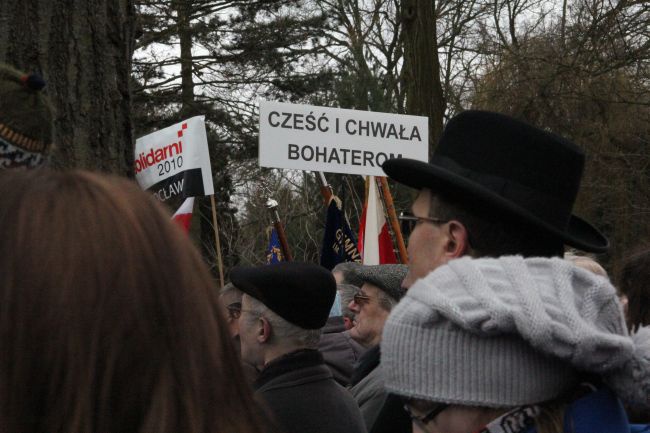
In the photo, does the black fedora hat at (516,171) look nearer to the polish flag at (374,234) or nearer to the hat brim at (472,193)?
the hat brim at (472,193)

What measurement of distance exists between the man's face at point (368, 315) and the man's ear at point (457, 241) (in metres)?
2.73

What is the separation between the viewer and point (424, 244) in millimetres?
2545

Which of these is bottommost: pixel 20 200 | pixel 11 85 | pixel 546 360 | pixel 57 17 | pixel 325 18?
pixel 546 360

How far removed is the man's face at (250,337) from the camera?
3721mm

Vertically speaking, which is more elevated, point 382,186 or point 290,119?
point 290,119

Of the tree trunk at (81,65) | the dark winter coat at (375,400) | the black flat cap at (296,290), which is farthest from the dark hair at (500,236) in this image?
the black flat cap at (296,290)

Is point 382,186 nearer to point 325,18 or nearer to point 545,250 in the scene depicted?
point 545,250

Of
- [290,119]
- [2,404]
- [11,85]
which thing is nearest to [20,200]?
[2,404]

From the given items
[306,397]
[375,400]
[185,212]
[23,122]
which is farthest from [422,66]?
[23,122]

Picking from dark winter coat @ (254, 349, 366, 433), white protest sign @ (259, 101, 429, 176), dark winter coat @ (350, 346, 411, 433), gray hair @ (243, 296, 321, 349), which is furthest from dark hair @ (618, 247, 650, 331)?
white protest sign @ (259, 101, 429, 176)

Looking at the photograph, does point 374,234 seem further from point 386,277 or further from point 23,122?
point 23,122

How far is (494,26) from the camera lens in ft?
74.6

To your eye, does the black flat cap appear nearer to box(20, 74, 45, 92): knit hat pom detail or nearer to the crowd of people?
the crowd of people

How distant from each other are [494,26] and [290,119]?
17426mm
